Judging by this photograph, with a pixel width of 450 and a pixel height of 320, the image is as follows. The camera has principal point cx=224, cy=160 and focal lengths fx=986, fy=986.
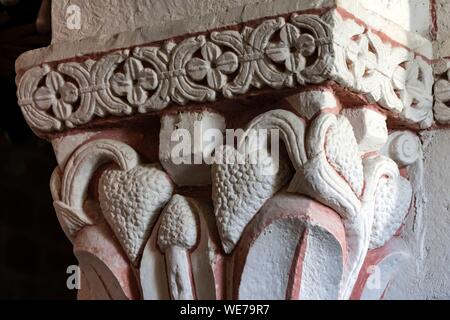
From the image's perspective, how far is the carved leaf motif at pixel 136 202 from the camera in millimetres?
1641

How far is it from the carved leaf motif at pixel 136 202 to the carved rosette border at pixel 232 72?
0.11m

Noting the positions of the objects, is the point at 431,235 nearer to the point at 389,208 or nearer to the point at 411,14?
the point at 389,208

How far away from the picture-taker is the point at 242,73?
156cm

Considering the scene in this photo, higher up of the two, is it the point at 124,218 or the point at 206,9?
the point at 206,9

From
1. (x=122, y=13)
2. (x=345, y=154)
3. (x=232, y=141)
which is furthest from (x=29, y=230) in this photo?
(x=345, y=154)

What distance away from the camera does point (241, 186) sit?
1541 mm

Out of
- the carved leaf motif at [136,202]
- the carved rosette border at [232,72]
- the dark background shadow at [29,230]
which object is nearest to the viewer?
the carved rosette border at [232,72]

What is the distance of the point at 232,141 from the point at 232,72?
0.37ft

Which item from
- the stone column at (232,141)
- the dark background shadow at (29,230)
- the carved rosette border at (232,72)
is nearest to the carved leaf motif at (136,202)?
the stone column at (232,141)

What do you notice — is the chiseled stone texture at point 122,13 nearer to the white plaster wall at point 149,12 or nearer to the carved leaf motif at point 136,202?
the white plaster wall at point 149,12

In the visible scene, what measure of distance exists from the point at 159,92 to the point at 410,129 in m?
0.46

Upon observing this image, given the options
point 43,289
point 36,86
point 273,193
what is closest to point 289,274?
point 273,193

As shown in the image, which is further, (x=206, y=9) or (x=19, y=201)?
(x=19, y=201)
